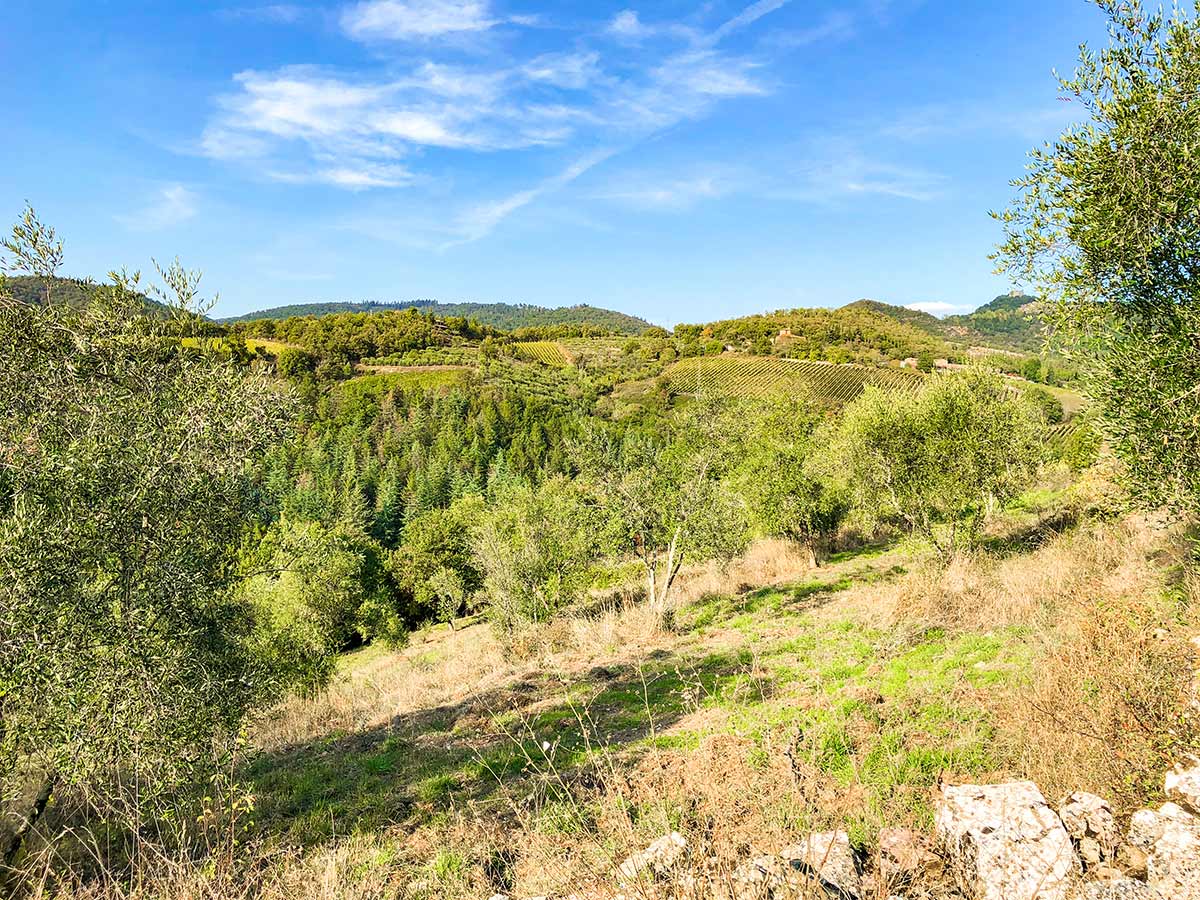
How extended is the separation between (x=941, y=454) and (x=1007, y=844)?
52.8 ft

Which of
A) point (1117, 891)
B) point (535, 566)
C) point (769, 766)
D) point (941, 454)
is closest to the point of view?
point (1117, 891)

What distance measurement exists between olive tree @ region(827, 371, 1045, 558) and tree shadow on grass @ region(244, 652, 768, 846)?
28.4ft

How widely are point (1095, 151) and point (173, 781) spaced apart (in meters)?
16.1

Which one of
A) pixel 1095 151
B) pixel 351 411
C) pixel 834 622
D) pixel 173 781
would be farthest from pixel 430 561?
pixel 351 411

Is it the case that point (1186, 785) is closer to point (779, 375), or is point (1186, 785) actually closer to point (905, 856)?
point (905, 856)

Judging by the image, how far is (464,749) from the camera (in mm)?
11547

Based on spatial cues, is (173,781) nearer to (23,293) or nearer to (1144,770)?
(23,293)

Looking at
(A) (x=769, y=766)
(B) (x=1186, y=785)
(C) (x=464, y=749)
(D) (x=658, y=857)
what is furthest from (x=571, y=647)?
(B) (x=1186, y=785)

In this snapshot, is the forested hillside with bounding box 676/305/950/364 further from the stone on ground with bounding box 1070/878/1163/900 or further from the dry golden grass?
the stone on ground with bounding box 1070/878/1163/900

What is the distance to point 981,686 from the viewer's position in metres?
8.90

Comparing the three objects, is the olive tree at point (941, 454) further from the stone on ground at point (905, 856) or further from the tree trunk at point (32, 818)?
the tree trunk at point (32, 818)

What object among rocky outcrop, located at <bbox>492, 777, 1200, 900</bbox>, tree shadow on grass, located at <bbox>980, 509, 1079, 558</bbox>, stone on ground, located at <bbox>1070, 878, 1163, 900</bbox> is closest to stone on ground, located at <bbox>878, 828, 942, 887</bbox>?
rocky outcrop, located at <bbox>492, 777, 1200, 900</bbox>

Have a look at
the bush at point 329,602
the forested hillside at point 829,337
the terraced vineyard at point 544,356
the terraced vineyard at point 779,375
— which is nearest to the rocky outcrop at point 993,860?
the bush at point 329,602

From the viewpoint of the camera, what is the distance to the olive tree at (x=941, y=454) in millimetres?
17859
